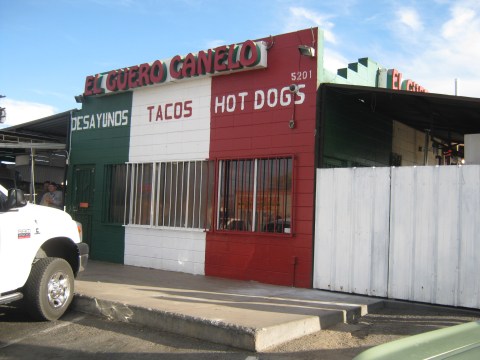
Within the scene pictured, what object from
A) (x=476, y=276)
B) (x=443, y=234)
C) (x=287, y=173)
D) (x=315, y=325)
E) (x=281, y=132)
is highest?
(x=281, y=132)

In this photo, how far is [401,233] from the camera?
7.76m

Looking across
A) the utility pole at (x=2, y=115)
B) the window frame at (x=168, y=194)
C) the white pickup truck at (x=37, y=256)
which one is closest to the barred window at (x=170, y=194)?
the window frame at (x=168, y=194)

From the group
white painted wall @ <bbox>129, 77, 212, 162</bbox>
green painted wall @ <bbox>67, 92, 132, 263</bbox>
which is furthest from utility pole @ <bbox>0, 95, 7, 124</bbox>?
white painted wall @ <bbox>129, 77, 212, 162</bbox>

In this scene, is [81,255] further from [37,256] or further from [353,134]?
[353,134]

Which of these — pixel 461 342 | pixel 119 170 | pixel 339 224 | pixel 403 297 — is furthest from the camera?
pixel 119 170

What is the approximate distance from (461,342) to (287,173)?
667 cm

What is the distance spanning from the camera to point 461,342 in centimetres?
260

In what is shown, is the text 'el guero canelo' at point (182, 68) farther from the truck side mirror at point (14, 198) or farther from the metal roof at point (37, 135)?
the truck side mirror at point (14, 198)

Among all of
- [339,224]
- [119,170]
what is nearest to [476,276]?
[339,224]

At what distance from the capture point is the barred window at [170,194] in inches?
410

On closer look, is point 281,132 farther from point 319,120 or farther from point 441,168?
point 441,168

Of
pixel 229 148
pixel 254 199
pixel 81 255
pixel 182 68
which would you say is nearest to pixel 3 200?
pixel 81 255

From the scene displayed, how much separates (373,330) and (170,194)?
5.97 meters

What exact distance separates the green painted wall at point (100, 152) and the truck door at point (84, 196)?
1.1 inches
